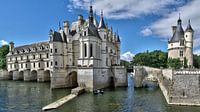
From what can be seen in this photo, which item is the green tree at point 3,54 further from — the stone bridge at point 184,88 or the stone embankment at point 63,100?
the stone bridge at point 184,88

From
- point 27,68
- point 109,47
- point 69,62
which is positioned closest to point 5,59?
point 27,68

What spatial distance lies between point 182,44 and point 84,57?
2713 centimetres

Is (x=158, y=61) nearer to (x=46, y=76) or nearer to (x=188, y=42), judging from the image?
(x=188, y=42)

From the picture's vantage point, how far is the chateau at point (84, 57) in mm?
42875

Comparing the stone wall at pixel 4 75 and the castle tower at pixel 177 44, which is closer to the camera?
the castle tower at pixel 177 44

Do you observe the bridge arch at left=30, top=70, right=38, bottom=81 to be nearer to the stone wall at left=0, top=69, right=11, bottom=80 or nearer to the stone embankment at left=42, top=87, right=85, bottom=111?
the stone wall at left=0, top=69, right=11, bottom=80

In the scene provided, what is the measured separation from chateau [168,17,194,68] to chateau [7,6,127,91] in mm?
15664

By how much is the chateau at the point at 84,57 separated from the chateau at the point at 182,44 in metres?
15.7

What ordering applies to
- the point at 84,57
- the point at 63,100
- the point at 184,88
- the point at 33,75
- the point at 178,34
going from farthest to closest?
the point at 33,75 < the point at 178,34 < the point at 84,57 < the point at 63,100 < the point at 184,88

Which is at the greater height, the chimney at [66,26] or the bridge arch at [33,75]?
the chimney at [66,26]

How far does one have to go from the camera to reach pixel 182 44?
172ft

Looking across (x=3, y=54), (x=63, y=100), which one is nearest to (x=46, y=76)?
(x=3, y=54)

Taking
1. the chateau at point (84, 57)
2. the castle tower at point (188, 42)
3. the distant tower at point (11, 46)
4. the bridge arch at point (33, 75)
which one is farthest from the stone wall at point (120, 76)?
the distant tower at point (11, 46)

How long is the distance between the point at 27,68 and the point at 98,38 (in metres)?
36.2
